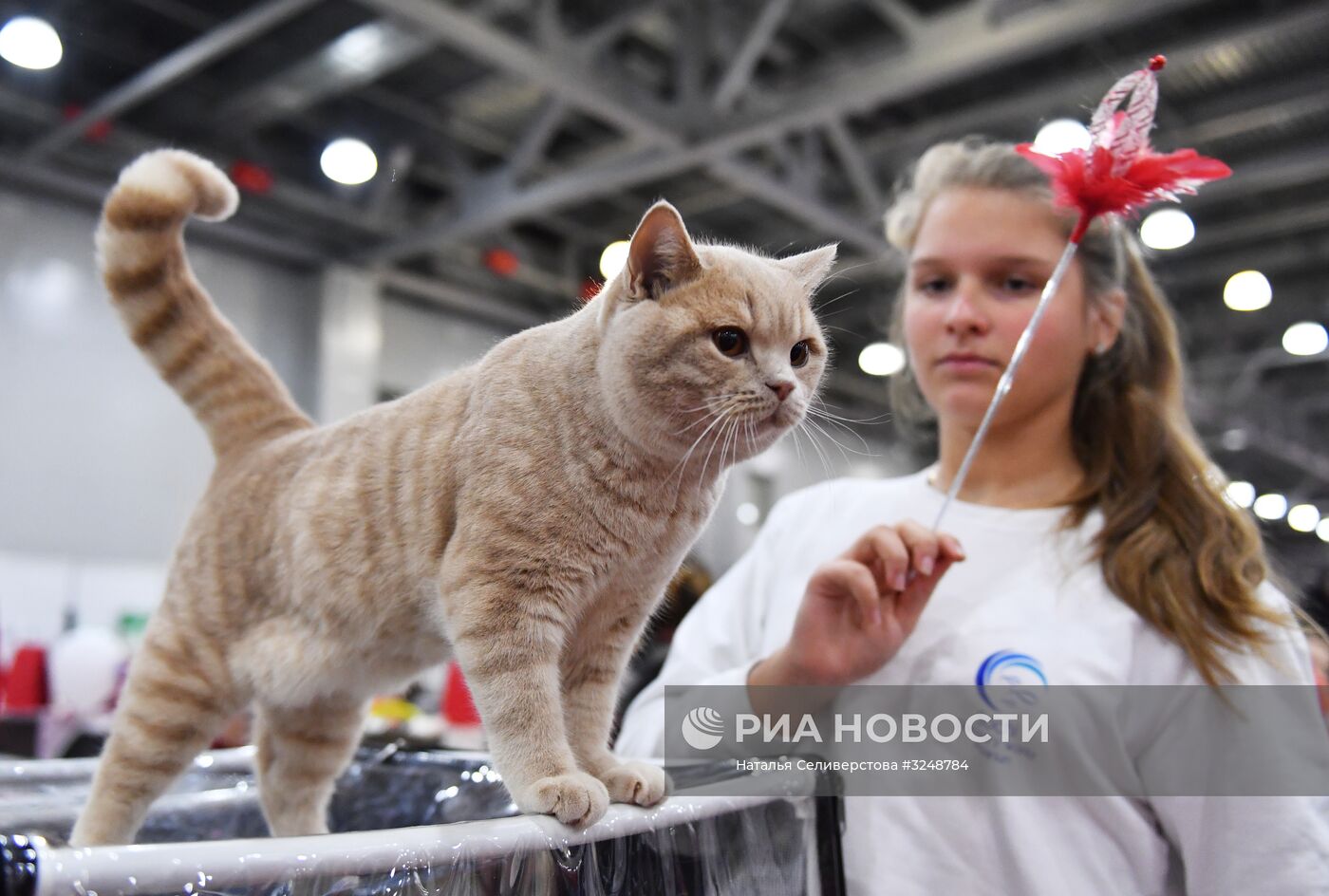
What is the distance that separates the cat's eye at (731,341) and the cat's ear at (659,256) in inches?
2.2

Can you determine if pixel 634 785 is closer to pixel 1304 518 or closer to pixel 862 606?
pixel 862 606

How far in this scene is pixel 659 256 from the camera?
0.75 m

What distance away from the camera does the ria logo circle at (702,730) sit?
103 centimetres

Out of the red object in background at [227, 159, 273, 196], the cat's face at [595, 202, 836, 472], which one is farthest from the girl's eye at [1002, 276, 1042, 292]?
the red object in background at [227, 159, 273, 196]

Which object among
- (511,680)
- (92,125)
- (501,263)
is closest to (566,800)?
(511,680)

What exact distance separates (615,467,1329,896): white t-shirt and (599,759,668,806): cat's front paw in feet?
1.27

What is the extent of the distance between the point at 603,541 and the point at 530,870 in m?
0.24

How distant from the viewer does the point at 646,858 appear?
0.71 m

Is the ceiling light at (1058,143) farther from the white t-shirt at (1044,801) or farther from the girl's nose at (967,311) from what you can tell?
the white t-shirt at (1044,801)

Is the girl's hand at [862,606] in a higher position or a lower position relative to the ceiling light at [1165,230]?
lower

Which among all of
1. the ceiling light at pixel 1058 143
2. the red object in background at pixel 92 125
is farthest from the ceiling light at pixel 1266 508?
the red object in background at pixel 92 125

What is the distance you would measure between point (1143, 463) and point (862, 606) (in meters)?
0.56

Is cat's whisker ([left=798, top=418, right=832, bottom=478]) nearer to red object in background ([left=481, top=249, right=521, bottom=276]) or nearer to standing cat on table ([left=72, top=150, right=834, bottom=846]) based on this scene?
standing cat on table ([left=72, top=150, right=834, bottom=846])

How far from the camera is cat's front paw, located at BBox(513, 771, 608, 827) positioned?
0.65m
